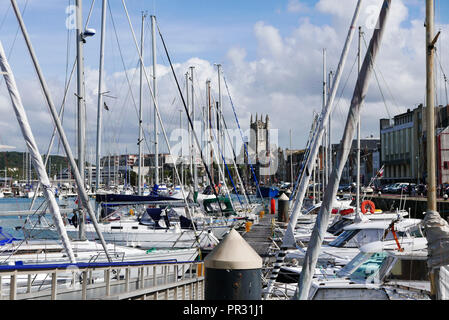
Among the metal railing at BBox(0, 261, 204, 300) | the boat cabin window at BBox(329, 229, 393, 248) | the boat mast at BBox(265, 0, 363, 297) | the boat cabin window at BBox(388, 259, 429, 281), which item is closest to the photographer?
the metal railing at BBox(0, 261, 204, 300)

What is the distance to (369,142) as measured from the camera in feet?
493

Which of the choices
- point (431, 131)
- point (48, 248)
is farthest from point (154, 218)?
point (431, 131)

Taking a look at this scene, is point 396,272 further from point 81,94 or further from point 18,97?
point 81,94

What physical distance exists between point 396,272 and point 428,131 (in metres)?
3.97

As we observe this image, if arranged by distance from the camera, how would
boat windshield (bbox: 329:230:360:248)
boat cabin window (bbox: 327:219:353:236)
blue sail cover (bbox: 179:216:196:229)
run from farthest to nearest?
blue sail cover (bbox: 179:216:196:229) → boat cabin window (bbox: 327:219:353:236) → boat windshield (bbox: 329:230:360:248)

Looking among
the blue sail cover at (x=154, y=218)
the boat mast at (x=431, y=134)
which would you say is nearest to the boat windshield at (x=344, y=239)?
the blue sail cover at (x=154, y=218)

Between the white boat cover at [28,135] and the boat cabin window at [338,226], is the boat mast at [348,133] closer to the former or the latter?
the white boat cover at [28,135]

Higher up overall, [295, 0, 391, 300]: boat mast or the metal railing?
[295, 0, 391, 300]: boat mast

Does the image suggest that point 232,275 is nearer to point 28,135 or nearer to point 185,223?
point 28,135

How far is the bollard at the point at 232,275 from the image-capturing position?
705cm

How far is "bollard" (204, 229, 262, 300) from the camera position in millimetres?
7051

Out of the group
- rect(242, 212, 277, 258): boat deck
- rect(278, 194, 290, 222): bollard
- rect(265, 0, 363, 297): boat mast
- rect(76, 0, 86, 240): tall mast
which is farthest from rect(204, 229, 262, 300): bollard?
rect(278, 194, 290, 222): bollard

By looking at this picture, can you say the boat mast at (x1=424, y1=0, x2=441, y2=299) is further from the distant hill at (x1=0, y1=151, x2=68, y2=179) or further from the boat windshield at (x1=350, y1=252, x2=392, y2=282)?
the distant hill at (x1=0, y1=151, x2=68, y2=179)
